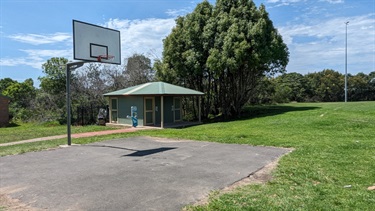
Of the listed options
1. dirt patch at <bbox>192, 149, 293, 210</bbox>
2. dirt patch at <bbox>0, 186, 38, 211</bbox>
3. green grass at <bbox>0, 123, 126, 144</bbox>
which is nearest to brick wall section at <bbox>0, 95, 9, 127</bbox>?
green grass at <bbox>0, 123, 126, 144</bbox>

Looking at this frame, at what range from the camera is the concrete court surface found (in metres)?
4.30

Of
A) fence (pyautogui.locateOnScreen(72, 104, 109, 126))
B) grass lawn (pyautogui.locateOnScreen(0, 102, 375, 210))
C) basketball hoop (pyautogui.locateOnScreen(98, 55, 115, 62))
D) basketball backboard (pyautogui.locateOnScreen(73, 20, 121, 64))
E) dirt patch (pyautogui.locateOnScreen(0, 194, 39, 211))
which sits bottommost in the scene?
dirt patch (pyautogui.locateOnScreen(0, 194, 39, 211))

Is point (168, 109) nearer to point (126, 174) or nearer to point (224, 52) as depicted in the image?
point (224, 52)

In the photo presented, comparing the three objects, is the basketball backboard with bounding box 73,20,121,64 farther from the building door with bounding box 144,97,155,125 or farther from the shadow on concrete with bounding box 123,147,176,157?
the building door with bounding box 144,97,155,125

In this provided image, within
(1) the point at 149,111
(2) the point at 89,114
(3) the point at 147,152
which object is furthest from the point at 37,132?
(3) the point at 147,152

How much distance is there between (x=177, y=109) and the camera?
20453 millimetres

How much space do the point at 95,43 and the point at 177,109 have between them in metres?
10.5

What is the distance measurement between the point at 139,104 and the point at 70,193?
13.5 meters

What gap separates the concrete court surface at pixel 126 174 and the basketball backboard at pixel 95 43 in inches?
140

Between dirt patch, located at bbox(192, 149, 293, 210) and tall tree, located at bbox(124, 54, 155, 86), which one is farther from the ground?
tall tree, located at bbox(124, 54, 155, 86)

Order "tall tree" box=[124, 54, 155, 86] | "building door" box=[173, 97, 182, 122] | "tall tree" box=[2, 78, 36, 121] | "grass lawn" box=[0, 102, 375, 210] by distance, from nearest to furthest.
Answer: "grass lawn" box=[0, 102, 375, 210] → "building door" box=[173, 97, 182, 122] → "tall tree" box=[124, 54, 155, 86] → "tall tree" box=[2, 78, 36, 121]

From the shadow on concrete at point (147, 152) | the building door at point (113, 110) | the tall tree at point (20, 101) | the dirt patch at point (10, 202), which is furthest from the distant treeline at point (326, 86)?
the dirt patch at point (10, 202)

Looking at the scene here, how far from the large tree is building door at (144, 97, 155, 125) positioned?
499 centimetres

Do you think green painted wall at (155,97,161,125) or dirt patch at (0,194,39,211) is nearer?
dirt patch at (0,194,39,211)
